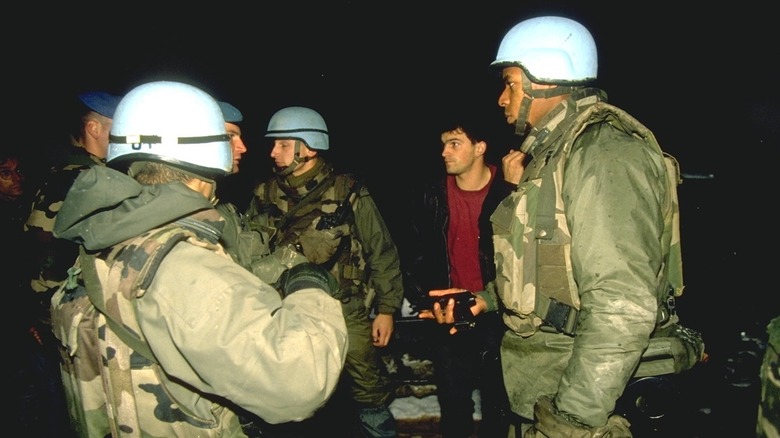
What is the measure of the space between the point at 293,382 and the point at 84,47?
6012 mm

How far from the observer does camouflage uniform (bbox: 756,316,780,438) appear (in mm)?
1506

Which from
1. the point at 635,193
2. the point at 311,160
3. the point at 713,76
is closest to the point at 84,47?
the point at 311,160

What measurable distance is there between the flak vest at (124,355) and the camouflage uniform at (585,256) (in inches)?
52.8

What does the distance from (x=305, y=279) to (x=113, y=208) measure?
2.46 ft

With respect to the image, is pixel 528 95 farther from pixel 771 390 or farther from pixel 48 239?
pixel 48 239

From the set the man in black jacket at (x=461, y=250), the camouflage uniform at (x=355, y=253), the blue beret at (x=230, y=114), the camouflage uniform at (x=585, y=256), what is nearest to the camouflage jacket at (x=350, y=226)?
the camouflage uniform at (x=355, y=253)

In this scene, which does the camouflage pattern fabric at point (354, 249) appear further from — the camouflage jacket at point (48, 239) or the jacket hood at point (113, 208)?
the jacket hood at point (113, 208)

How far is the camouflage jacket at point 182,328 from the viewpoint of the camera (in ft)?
4.44

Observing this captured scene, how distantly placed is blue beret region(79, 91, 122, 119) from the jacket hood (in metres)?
2.28

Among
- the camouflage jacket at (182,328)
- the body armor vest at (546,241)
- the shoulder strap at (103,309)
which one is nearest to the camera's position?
the camouflage jacket at (182,328)

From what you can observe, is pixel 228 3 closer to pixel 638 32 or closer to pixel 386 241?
pixel 386 241

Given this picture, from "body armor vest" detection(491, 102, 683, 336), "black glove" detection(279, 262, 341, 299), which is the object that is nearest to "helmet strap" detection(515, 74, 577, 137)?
"body armor vest" detection(491, 102, 683, 336)

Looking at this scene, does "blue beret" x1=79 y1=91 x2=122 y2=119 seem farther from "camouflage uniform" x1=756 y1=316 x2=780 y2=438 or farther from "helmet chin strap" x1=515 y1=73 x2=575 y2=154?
"camouflage uniform" x1=756 y1=316 x2=780 y2=438

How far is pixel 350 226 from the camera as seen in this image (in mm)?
3975
